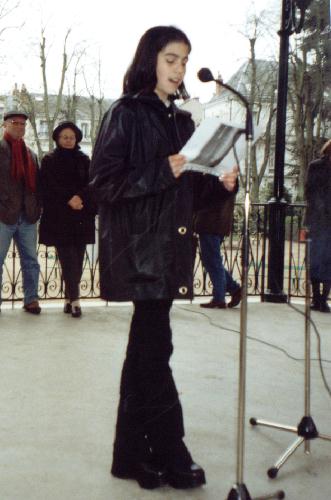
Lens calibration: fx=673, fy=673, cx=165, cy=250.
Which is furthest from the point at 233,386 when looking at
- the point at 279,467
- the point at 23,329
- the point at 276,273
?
the point at 276,273

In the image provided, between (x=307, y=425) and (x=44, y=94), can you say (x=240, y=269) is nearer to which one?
(x=307, y=425)

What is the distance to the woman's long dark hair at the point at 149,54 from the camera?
2508mm

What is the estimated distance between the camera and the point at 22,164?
5.98 meters

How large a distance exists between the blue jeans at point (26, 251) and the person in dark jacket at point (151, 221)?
3674 mm

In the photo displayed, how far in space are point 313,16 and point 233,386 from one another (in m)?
15.1

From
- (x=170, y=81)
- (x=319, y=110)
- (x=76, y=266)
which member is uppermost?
(x=319, y=110)

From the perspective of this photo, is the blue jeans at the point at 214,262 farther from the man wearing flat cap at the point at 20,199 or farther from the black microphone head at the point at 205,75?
the black microphone head at the point at 205,75

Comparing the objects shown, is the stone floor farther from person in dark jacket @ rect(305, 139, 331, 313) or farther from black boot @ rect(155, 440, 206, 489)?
person in dark jacket @ rect(305, 139, 331, 313)

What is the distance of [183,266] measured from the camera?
2541 mm

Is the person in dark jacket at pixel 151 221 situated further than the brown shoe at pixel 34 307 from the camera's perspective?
No

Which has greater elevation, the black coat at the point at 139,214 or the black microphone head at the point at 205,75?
the black microphone head at the point at 205,75

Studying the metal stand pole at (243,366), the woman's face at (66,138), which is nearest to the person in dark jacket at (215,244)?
the woman's face at (66,138)

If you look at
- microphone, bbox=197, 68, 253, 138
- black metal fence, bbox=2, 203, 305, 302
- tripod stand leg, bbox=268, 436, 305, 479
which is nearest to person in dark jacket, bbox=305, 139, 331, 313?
black metal fence, bbox=2, 203, 305, 302

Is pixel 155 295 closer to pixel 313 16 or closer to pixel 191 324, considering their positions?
pixel 191 324
